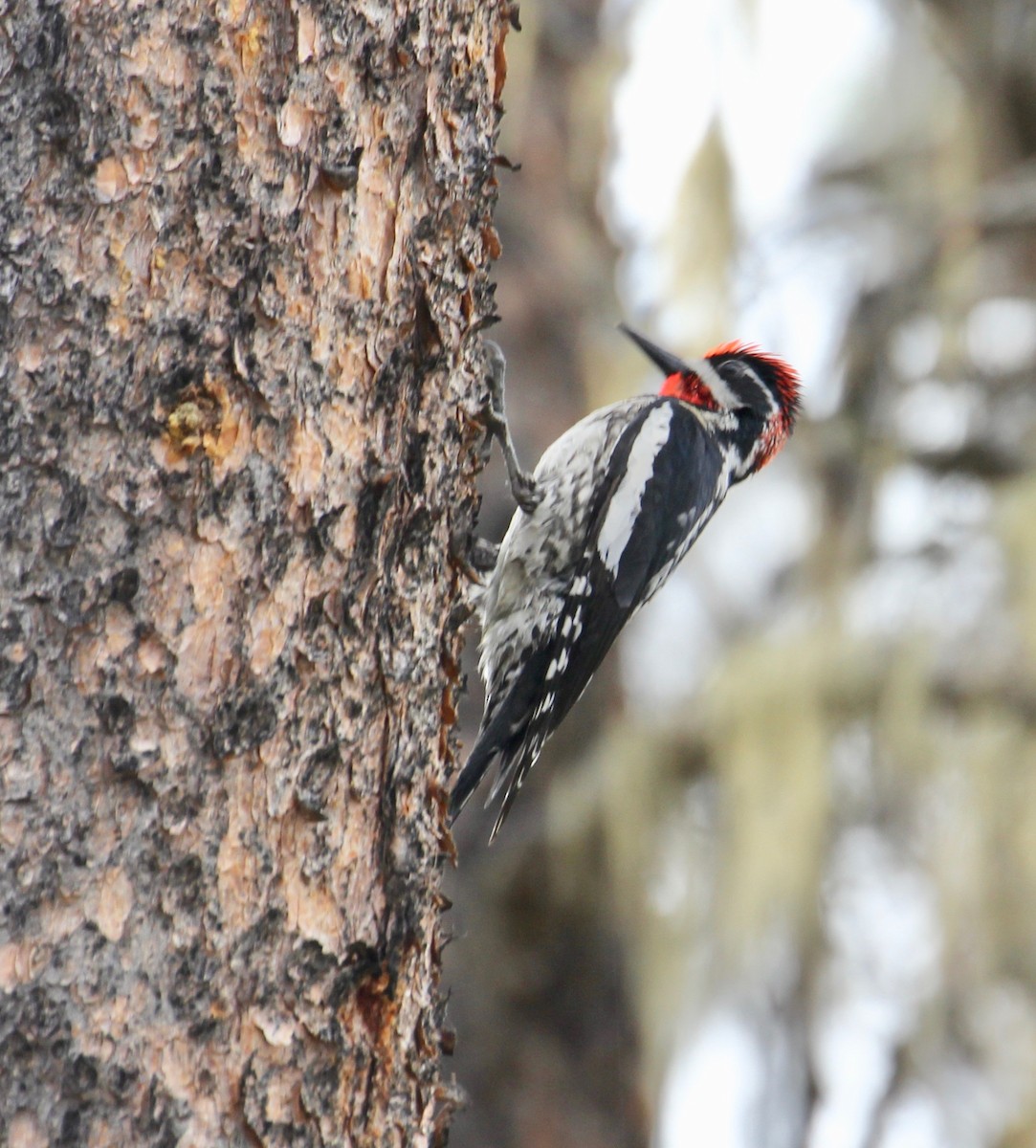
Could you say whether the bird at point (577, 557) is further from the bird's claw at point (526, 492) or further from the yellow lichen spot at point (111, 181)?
the yellow lichen spot at point (111, 181)

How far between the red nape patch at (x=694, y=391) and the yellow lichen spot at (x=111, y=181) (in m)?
2.12

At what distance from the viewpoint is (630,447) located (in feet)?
10.3

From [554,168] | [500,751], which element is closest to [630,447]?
[500,751]

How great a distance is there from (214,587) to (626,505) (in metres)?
1.63

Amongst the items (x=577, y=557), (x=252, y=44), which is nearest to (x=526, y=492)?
(x=577, y=557)

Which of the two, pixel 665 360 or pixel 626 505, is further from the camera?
pixel 665 360

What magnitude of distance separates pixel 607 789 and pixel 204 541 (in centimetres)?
298

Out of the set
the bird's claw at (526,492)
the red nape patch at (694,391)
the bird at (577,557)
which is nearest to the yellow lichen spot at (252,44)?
the bird at (577,557)

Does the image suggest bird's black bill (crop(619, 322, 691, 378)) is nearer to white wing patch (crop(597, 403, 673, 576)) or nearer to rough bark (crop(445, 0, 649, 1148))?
white wing patch (crop(597, 403, 673, 576))

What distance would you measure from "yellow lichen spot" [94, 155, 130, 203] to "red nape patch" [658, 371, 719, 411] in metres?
2.12

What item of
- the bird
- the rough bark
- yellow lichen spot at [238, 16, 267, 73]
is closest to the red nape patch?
the bird

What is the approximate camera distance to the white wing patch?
10.1 ft

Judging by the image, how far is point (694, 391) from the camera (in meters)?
3.57

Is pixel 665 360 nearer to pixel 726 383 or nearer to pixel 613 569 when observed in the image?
pixel 726 383
